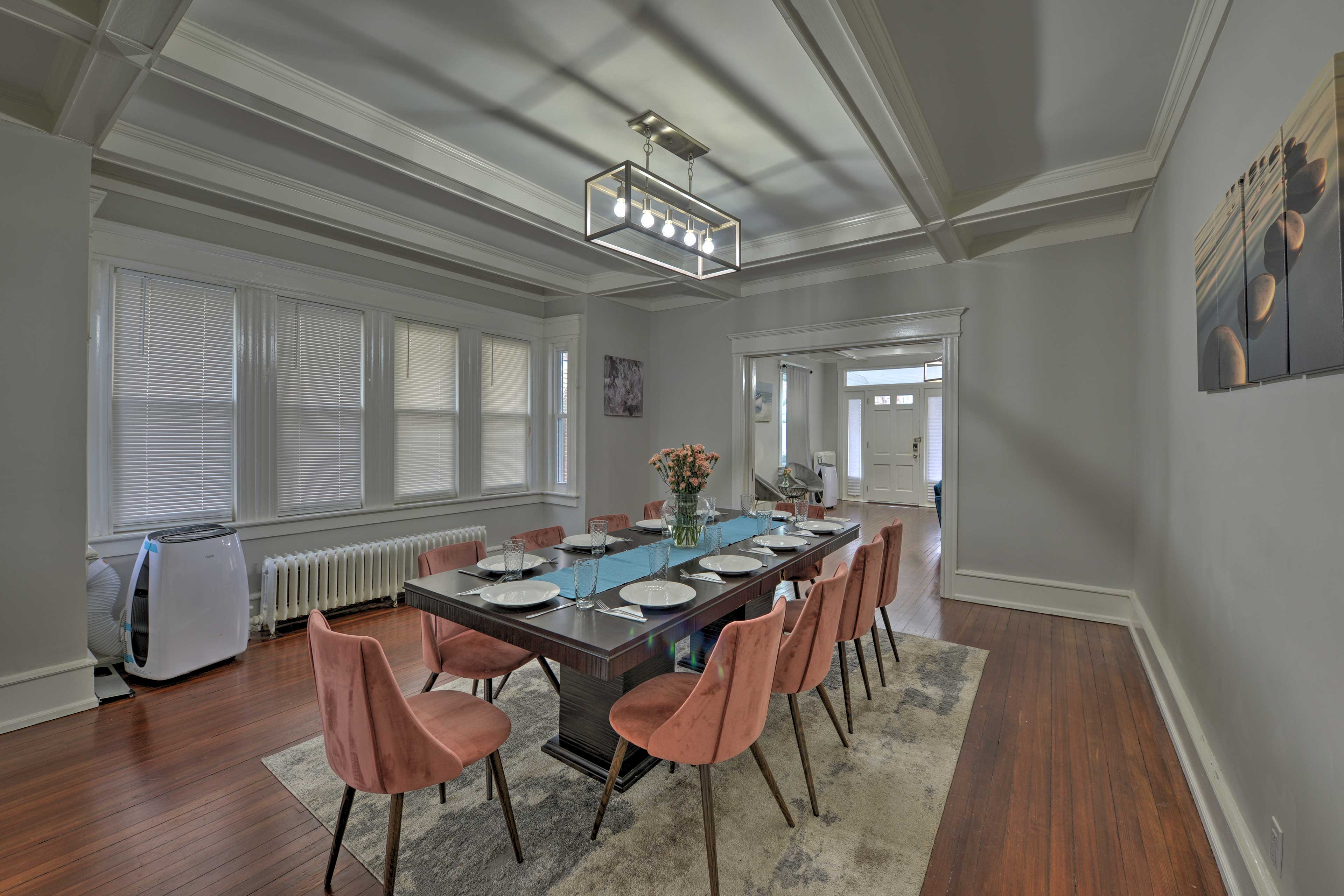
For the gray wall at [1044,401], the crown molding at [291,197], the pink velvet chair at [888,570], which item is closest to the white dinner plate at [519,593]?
the pink velvet chair at [888,570]

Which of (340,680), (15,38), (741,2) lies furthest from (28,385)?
(741,2)

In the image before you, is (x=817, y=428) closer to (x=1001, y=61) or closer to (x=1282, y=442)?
(x=1001, y=61)

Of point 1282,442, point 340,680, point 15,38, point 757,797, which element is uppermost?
Result: point 15,38

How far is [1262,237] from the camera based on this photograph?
1414mm

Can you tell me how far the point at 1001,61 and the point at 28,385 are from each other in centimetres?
453

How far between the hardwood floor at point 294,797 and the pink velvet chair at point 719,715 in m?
0.72

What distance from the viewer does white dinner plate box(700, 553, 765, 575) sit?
226 cm

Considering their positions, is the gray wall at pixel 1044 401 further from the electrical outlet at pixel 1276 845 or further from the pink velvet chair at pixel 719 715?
the pink velvet chair at pixel 719 715

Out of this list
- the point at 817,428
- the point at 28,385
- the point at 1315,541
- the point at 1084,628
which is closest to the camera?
the point at 1315,541

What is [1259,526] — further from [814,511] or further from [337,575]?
[337,575]

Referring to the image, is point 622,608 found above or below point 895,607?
above

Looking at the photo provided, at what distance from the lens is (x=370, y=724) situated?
4.64 ft

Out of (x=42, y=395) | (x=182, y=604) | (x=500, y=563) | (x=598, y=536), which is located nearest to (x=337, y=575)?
(x=182, y=604)

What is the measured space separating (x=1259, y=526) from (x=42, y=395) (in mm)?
4714
